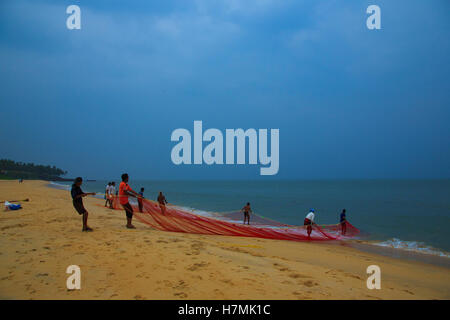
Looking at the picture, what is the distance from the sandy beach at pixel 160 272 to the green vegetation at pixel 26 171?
91.9m

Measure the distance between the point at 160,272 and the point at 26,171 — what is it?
133 metres

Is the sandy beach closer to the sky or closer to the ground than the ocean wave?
closer to the sky

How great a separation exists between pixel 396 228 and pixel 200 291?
688 inches

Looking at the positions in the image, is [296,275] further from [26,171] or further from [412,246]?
[26,171]

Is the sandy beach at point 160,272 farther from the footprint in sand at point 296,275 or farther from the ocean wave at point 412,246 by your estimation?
the ocean wave at point 412,246

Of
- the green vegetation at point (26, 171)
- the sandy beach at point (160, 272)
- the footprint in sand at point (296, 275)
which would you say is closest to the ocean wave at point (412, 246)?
the sandy beach at point (160, 272)

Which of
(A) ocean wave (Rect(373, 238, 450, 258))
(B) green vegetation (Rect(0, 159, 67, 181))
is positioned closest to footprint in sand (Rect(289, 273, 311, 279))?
(A) ocean wave (Rect(373, 238, 450, 258))

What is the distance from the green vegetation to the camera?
287 feet

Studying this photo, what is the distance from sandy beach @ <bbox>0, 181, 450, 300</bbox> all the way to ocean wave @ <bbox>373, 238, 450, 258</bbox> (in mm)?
3477

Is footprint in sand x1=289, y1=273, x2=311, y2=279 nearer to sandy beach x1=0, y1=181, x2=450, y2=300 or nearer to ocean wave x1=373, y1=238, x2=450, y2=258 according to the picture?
sandy beach x1=0, y1=181, x2=450, y2=300

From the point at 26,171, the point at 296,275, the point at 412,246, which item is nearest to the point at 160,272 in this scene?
the point at 296,275

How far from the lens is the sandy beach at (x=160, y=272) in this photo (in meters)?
3.77
